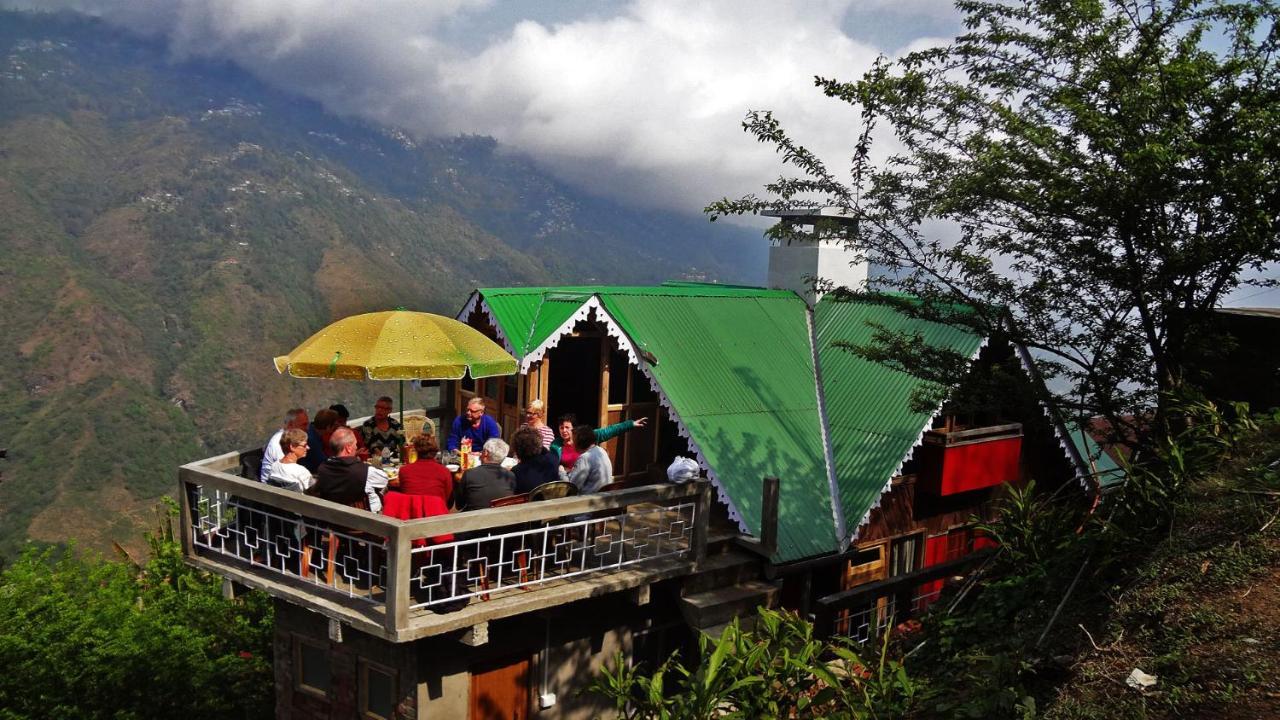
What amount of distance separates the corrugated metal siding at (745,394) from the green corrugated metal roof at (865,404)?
0.30 metres

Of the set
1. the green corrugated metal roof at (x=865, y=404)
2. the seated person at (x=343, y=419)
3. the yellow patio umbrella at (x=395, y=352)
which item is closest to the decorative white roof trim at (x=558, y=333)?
the yellow patio umbrella at (x=395, y=352)

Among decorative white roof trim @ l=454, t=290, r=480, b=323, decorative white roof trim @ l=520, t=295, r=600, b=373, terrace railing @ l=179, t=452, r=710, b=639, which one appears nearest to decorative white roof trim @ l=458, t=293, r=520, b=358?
decorative white roof trim @ l=454, t=290, r=480, b=323

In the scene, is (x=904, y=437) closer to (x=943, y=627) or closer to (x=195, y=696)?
(x=943, y=627)

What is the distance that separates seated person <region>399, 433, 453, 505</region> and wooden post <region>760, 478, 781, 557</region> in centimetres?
379

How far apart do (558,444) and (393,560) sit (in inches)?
126

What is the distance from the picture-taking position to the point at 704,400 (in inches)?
453

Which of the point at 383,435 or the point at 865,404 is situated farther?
the point at 865,404

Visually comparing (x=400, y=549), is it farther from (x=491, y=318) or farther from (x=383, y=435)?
(x=491, y=318)

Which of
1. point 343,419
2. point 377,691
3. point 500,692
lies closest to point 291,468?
point 343,419

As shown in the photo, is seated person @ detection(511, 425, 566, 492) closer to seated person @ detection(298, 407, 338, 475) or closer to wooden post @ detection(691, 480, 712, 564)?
wooden post @ detection(691, 480, 712, 564)

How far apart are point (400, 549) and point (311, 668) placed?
3442mm

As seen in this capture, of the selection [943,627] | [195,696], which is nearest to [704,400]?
[943,627]

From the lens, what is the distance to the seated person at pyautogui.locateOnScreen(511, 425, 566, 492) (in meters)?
8.46

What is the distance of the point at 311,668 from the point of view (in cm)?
952
